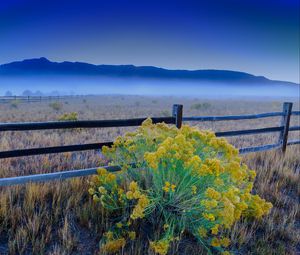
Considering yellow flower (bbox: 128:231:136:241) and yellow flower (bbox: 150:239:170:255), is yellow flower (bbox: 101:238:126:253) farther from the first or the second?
yellow flower (bbox: 150:239:170:255)

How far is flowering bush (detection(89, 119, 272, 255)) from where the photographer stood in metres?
2.47

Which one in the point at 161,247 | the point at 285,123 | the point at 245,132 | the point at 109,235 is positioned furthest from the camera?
the point at 285,123

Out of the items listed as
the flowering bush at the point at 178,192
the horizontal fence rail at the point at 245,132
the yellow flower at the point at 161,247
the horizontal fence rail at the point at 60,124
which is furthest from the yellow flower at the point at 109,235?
the horizontal fence rail at the point at 245,132

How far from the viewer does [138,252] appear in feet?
8.36

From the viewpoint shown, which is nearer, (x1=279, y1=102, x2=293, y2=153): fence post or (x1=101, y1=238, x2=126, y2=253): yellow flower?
(x1=101, y1=238, x2=126, y2=253): yellow flower

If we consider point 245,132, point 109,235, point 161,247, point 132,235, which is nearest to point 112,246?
point 109,235

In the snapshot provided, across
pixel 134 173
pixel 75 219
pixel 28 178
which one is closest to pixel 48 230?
pixel 75 219

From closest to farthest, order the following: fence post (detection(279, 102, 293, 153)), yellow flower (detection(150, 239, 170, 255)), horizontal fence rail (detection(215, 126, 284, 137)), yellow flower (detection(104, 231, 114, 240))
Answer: yellow flower (detection(150, 239, 170, 255))
yellow flower (detection(104, 231, 114, 240))
horizontal fence rail (detection(215, 126, 284, 137))
fence post (detection(279, 102, 293, 153))

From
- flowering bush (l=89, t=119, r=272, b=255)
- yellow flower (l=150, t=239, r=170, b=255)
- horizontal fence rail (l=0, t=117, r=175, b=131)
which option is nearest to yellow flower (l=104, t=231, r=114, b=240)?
flowering bush (l=89, t=119, r=272, b=255)

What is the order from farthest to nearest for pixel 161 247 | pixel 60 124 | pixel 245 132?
1. pixel 245 132
2. pixel 60 124
3. pixel 161 247

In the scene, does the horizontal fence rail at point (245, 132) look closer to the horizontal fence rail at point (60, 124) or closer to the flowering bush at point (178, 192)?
the horizontal fence rail at point (60, 124)

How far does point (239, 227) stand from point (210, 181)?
92 cm

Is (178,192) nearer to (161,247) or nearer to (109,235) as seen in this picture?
(161,247)

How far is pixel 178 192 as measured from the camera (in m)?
2.88
